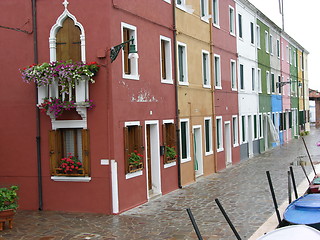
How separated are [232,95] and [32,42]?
13.2 meters

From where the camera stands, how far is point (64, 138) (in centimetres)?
1303

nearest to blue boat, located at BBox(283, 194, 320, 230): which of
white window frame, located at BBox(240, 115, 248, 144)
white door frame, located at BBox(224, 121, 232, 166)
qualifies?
white door frame, located at BBox(224, 121, 232, 166)

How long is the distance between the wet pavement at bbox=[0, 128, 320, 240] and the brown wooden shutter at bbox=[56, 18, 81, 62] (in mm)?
4158

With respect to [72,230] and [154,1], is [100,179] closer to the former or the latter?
[72,230]

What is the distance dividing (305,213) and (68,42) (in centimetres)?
754

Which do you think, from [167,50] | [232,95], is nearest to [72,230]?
[167,50]

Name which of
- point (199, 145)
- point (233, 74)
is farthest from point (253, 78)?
point (199, 145)

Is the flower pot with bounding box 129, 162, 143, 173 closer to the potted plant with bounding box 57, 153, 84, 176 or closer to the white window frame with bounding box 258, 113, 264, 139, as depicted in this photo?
the potted plant with bounding box 57, 153, 84, 176

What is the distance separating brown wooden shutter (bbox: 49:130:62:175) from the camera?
42.1 ft

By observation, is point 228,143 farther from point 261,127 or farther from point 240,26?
point 261,127

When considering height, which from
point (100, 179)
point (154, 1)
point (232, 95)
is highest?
point (154, 1)

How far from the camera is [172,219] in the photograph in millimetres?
11789

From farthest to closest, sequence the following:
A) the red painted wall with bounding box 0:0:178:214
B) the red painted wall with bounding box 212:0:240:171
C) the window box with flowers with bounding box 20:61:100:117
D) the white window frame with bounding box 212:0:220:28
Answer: the white window frame with bounding box 212:0:220:28, the red painted wall with bounding box 212:0:240:171, the red painted wall with bounding box 0:0:178:214, the window box with flowers with bounding box 20:61:100:117

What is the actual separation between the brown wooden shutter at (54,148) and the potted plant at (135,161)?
1.96m
